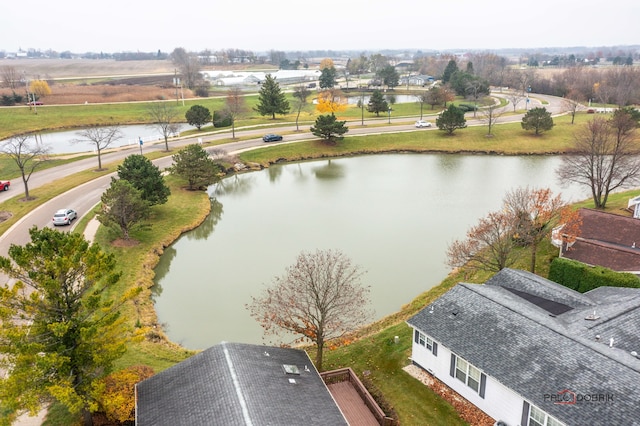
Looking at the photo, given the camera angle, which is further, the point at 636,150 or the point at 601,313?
the point at 636,150

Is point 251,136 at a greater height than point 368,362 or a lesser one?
greater

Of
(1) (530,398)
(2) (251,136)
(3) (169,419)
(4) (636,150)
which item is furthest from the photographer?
(2) (251,136)

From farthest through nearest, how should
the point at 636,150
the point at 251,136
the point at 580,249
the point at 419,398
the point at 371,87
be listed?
the point at 371,87, the point at 251,136, the point at 636,150, the point at 580,249, the point at 419,398

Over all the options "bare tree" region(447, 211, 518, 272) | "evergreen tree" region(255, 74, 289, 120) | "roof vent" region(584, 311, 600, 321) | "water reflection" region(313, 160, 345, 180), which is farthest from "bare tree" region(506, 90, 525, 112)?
"roof vent" region(584, 311, 600, 321)

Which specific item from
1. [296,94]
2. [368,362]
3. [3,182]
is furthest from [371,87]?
[368,362]

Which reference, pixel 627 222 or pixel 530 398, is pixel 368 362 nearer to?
pixel 530 398

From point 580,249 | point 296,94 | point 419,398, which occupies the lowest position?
point 419,398

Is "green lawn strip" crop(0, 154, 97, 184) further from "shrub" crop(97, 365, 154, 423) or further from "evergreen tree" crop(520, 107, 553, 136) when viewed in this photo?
"evergreen tree" crop(520, 107, 553, 136)

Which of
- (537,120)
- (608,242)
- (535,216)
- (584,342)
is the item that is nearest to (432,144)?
(537,120)
